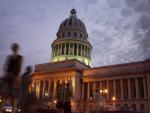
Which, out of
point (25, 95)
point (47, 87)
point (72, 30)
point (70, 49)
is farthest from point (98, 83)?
point (25, 95)

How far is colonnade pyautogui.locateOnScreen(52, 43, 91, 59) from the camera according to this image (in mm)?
77625

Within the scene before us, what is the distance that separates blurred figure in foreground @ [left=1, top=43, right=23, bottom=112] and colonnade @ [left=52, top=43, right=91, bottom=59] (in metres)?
68.3

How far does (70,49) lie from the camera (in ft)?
255

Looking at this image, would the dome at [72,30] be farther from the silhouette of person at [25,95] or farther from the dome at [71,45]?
the silhouette of person at [25,95]

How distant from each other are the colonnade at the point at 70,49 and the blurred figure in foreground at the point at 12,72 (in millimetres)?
68293

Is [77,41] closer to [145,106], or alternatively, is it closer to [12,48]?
[145,106]

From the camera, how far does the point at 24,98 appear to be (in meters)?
9.16

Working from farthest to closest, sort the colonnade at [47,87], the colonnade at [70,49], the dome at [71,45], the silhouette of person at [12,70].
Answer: the colonnade at [70,49]
the dome at [71,45]
the colonnade at [47,87]
the silhouette of person at [12,70]

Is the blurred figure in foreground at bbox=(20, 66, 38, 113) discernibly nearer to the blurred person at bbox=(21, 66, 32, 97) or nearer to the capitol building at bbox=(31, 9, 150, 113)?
the blurred person at bbox=(21, 66, 32, 97)

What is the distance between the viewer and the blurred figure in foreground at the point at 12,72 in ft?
28.1

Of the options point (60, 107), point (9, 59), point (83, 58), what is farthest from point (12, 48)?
point (83, 58)

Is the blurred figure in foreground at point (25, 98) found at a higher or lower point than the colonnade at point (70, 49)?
lower

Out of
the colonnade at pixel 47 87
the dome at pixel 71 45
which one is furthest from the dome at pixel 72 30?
the colonnade at pixel 47 87

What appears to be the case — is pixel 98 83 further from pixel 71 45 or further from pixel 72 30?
pixel 72 30
